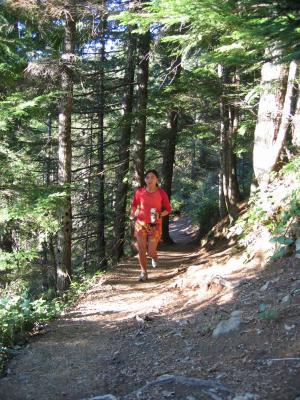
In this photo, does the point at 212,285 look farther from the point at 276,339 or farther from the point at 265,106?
the point at 265,106

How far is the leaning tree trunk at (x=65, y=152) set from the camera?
995 cm

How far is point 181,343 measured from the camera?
199 inches

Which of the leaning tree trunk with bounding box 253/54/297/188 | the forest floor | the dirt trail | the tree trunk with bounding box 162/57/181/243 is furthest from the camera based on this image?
the tree trunk with bounding box 162/57/181/243

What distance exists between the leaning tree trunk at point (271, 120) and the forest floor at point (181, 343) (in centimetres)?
208

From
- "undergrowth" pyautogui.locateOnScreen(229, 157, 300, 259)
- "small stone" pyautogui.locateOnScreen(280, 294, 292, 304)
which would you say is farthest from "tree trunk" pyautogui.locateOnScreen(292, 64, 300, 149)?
"small stone" pyautogui.locateOnScreen(280, 294, 292, 304)

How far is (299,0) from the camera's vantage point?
276 cm

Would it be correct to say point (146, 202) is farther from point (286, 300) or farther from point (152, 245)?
point (286, 300)

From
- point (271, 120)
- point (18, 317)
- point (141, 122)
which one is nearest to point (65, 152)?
point (141, 122)

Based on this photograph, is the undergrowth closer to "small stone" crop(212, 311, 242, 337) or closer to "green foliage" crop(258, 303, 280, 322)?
"green foliage" crop(258, 303, 280, 322)

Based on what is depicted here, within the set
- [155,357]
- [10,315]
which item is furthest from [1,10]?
[155,357]

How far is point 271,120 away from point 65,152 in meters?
4.85

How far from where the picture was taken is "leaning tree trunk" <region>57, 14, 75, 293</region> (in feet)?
32.7

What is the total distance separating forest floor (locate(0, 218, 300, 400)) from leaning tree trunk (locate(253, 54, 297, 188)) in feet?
6.83

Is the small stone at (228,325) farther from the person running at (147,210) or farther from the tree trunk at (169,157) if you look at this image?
the tree trunk at (169,157)
